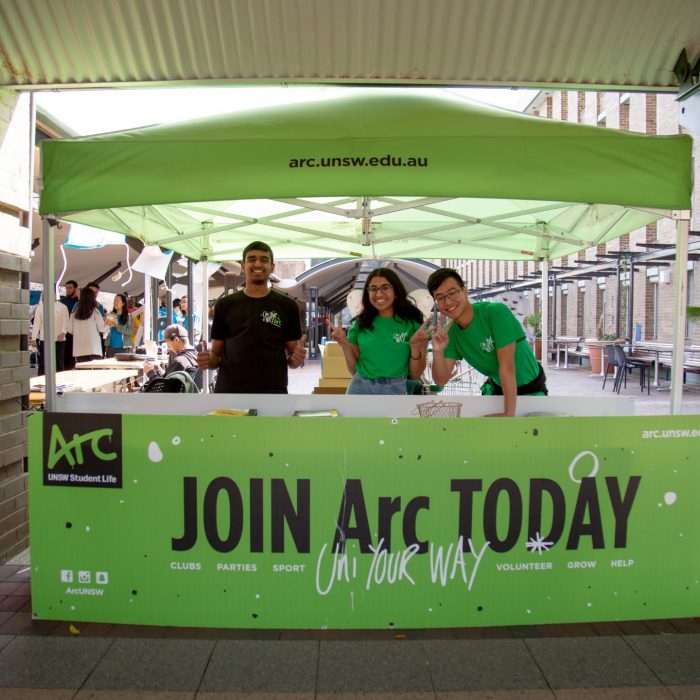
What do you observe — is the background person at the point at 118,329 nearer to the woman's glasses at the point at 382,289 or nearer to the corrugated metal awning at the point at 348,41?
the corrugated metal awning at the point at 348,41

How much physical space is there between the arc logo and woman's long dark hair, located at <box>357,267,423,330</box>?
1.72 metres

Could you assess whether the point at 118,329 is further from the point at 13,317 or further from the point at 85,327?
the point at 13,317

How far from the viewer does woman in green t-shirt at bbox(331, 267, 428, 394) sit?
3775 millimetres

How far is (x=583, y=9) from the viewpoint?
150 inches

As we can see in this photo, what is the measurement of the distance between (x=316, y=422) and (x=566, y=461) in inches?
48.1

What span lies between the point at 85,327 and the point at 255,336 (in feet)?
23.1

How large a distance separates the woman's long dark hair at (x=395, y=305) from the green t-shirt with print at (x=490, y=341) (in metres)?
0.37

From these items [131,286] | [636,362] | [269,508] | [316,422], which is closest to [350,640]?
[269,508]

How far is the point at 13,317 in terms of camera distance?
3779 millimetres

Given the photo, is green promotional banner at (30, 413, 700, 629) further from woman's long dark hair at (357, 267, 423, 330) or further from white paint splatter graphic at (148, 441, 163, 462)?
woman's long dark hair at (357, 267, 423, 330)

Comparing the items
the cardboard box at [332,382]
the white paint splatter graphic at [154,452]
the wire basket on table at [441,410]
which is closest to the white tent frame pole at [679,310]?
the wire basket on table at [441,410]

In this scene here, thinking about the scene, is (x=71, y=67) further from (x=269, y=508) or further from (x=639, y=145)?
(x=639, y=145)

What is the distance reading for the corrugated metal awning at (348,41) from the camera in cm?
376

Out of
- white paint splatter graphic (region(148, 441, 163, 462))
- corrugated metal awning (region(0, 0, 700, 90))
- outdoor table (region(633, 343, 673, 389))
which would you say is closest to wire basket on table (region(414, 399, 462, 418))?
white paint splatter graphic (region(148, 441, 163, 462))
